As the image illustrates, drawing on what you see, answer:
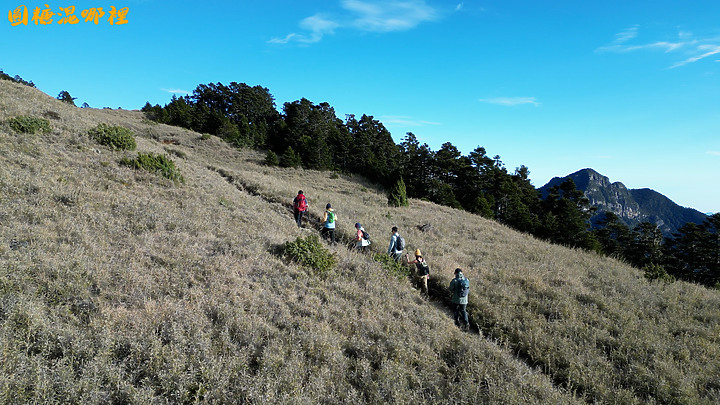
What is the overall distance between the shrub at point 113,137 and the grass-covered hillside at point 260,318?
7.41ft

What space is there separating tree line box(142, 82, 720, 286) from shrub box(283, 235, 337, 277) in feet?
88.7

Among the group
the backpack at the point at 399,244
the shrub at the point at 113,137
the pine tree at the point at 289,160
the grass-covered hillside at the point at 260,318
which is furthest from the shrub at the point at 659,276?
the pine tree at the point at 289,160

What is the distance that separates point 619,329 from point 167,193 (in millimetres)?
15211

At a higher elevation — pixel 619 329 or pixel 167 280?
pixel 619 329

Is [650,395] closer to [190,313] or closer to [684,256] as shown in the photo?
[190,313]

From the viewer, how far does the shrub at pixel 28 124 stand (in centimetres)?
1234

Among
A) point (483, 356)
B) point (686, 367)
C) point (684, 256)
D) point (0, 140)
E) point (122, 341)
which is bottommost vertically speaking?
point (122, 341)

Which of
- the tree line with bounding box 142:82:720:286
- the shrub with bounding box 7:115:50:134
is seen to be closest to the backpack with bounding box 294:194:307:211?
the shrub with bounding box 7:115:50:134

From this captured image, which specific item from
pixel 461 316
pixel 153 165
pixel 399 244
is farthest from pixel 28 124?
pixel 461 316

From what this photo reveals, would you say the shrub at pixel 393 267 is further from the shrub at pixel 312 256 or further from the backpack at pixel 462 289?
the backpack at pixel 462 289

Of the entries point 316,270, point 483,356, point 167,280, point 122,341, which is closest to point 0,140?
point 167,280

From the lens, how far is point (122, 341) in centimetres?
470

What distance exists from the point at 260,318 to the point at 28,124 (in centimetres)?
1514

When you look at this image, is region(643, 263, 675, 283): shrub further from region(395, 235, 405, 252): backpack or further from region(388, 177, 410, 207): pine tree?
region(388, 177, 410, 207): pine tree
